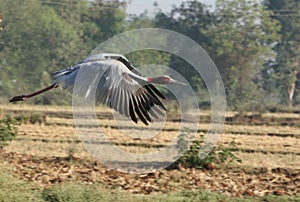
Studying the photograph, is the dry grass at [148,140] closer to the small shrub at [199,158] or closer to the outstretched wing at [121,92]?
the small shrub at [199,158]

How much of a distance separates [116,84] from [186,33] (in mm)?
36366

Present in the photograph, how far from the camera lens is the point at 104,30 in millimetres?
42844

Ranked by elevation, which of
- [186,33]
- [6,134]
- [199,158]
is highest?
[186,33]

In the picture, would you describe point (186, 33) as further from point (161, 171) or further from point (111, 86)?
point (111, 86)

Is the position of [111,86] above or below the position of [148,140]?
above

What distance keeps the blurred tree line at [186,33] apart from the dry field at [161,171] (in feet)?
45.5

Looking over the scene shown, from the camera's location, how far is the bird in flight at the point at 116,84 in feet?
21.3

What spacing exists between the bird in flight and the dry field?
1966 millimetres

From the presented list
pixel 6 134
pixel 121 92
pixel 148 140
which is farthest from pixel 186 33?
pixel 121 92

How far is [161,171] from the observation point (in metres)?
10.3

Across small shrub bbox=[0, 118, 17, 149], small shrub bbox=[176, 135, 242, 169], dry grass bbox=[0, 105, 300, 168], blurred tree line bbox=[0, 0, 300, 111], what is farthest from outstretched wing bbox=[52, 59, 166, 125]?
blurred tree line bbox=[0, 0, 300, 111]

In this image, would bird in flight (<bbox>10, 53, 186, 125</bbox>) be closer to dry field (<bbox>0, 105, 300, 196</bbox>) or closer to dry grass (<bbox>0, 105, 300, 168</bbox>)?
dry field (<bbox>0, 105, 300, 196</bbox>)

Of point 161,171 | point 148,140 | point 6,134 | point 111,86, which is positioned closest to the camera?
point 111,86

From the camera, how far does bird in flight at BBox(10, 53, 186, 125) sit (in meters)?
6.49
